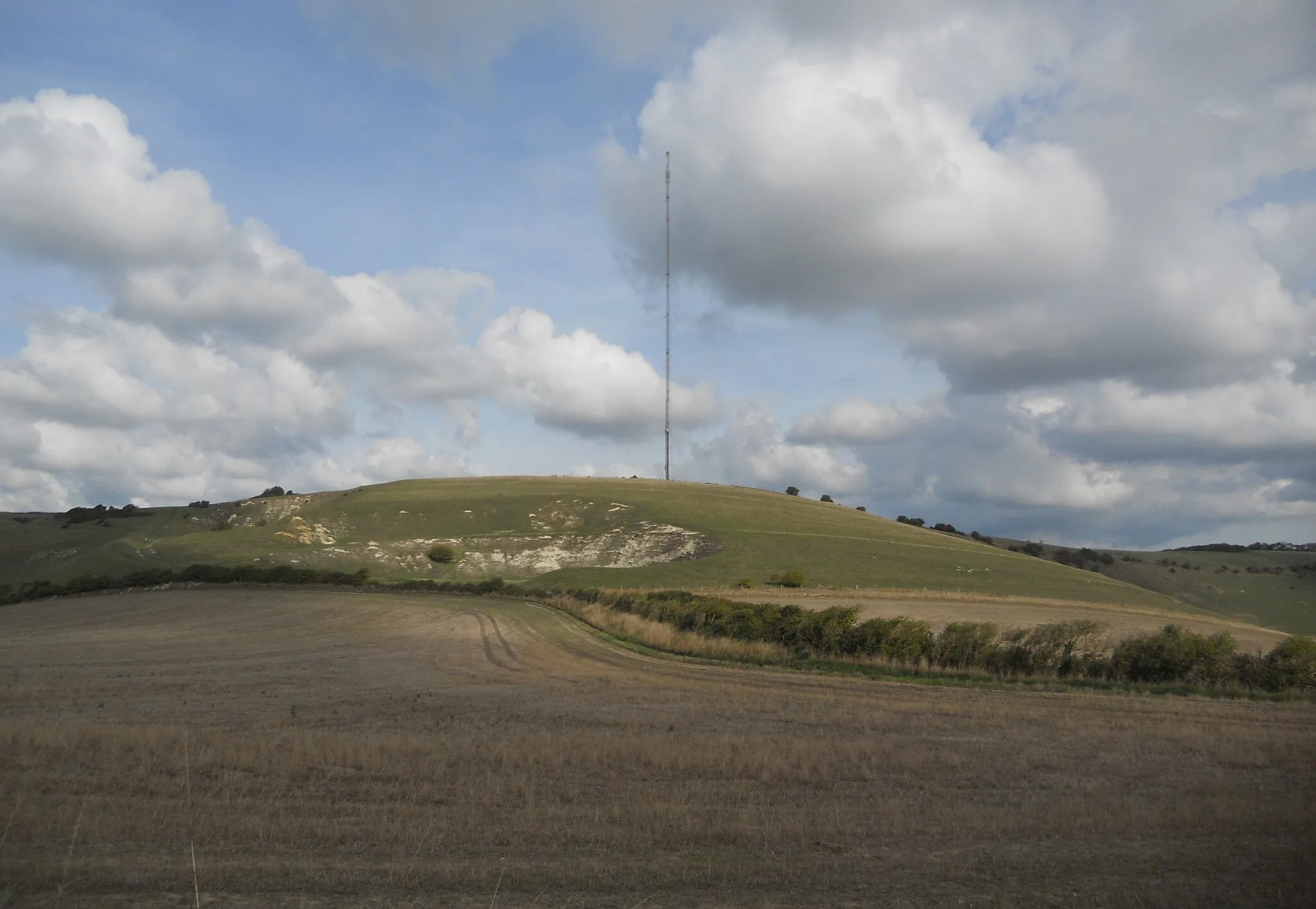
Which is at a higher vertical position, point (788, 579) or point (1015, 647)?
point (788, 579)

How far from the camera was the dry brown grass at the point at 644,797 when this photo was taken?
8.34m

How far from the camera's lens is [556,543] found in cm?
8881

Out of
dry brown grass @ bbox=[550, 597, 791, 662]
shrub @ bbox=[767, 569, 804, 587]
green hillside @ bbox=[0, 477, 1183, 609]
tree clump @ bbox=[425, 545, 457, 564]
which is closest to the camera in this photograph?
dry brown grass @ bbox=[550, 597, 791, 662]

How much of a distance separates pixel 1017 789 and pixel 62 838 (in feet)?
39.1

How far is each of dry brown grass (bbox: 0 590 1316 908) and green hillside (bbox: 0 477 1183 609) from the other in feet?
166

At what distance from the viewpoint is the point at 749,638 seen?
3369 centimetres

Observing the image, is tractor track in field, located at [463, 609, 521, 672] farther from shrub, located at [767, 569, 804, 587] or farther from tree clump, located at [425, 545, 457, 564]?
tree clump, located at [425, 545, 457, 564]

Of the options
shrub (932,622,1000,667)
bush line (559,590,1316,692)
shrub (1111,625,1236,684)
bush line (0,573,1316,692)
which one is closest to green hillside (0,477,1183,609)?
bush line (0,573,1316,692)

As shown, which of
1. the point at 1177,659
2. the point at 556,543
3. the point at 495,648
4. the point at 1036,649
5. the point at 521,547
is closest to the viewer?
the point at 1177,659

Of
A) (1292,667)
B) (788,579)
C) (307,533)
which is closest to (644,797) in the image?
(1292,667)

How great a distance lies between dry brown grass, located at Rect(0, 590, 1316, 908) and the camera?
834 cm

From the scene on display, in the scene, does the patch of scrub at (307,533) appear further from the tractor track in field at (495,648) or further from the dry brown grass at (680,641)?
the dry brown grass at (680,641)

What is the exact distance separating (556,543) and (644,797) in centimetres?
7787

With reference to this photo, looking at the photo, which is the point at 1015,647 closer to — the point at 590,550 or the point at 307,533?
the point at 590,550
